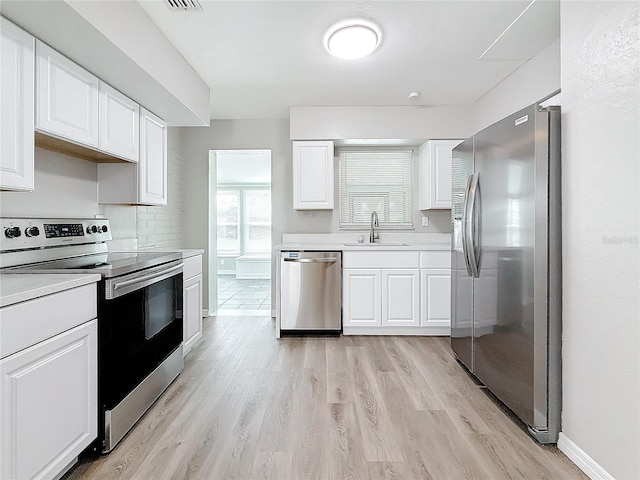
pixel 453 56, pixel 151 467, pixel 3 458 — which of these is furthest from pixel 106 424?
pixel 453 56

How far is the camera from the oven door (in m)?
1.83

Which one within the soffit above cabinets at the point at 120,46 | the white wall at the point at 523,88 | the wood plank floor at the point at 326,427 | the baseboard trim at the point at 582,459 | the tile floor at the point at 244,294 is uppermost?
the white wall at the point at 523,88

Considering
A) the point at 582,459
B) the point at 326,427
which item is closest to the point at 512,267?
the point at 582,459

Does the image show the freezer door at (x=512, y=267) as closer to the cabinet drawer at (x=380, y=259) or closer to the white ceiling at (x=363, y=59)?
the white ceiling at (x=363, y=59)

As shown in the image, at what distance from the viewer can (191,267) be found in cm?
318

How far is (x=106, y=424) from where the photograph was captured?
1.82 m

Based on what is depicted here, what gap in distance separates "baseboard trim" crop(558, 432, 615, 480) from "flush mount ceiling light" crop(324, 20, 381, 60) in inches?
103

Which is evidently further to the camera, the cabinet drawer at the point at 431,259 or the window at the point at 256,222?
the window at the point at 256,222

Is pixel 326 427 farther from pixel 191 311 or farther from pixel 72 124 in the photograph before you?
pixel 72 124

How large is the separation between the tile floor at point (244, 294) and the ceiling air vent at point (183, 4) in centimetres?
367

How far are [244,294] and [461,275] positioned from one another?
4.43m

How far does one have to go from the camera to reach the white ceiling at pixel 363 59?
2.32 metres

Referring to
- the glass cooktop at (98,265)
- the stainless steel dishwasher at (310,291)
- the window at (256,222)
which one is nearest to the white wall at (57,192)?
the glass cooktop at (98,265)

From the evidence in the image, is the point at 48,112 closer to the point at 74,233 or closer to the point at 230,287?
the point at 74,233
